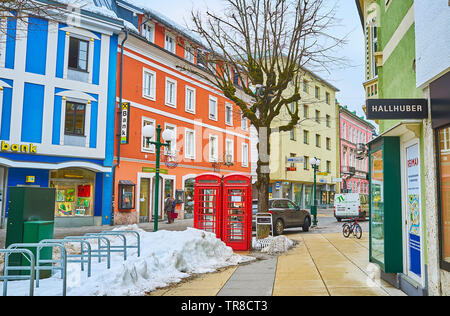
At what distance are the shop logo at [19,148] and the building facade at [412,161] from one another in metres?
15.5

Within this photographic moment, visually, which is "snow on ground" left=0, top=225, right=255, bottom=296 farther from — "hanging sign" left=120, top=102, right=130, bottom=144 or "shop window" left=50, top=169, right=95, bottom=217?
"hanging sign" left=120, top=102, right=130, bottom=144

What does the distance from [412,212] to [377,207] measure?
133cm

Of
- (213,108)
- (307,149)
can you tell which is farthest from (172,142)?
(307,149)

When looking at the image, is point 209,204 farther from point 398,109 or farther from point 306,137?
point 306,137

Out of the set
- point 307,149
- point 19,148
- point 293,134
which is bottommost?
point 19,148

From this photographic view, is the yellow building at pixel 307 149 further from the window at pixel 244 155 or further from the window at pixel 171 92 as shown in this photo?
the window at pixel 171 92

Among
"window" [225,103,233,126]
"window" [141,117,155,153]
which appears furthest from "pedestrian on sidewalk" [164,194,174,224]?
"window" [225,103,233,126]

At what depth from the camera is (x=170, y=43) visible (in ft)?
87.3

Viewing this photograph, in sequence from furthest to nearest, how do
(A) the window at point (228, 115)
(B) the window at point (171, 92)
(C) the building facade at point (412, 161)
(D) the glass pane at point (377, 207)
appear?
(A) the window at point (228, 115) → (B) the window at point (171, 92) → (D) the glass pane at point (377, 207) → (C) the building facade at point (412, 161)

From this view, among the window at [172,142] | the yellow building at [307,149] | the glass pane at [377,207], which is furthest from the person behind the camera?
the yellow building at [307,149]

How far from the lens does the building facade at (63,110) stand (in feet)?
60.0

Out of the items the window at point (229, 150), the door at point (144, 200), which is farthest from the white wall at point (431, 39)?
the window at point (229, 150)

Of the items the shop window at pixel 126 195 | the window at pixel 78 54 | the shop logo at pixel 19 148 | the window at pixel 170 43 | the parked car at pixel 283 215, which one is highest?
the window at pixel 170 43
